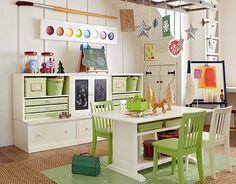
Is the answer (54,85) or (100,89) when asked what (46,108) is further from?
(100,89)

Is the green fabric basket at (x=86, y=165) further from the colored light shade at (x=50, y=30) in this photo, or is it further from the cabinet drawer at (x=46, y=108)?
the colored light shade at (x=50, y=30)

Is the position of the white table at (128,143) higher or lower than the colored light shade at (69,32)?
lower

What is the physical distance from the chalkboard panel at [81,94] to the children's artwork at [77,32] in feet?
3.12

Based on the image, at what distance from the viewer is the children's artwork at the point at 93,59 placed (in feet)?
18.4

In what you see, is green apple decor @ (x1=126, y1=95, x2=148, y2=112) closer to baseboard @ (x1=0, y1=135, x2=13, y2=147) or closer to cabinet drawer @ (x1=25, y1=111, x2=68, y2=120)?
cabinet drawer @ (x1=25, y1=111, x2=68, y2=120)

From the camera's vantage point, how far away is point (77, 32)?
18.8ft

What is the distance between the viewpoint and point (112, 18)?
6332 mm

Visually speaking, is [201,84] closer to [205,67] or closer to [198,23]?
[205,67]

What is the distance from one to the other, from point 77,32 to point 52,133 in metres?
2.05

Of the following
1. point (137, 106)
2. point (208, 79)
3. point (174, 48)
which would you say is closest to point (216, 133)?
point (137, 106)

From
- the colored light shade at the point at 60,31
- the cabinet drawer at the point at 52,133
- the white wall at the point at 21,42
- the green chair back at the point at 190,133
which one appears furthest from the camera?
the colored light shade at the point at 60,31

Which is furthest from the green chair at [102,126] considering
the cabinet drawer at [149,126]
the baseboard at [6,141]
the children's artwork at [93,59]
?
the baseboard at [6,141]

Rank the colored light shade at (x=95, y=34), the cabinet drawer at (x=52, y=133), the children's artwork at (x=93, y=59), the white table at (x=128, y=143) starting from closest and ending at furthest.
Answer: the white table at (x=128, y=143)
the cabinet drawer at (x=52, y=133)
the children's artwork at (x=93, y=59)
the colored light shade at (x=95, y=34)

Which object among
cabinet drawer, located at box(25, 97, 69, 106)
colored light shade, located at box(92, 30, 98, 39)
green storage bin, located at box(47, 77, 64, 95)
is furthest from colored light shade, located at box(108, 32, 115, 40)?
cabinet drawer, located at box(25, 97, 69, 106)
